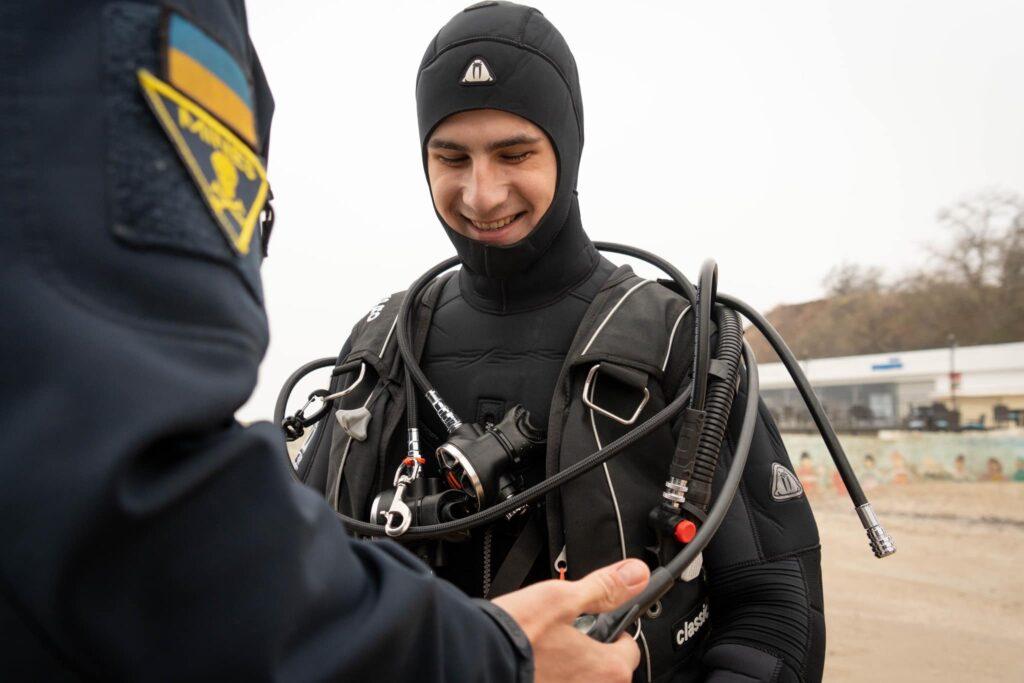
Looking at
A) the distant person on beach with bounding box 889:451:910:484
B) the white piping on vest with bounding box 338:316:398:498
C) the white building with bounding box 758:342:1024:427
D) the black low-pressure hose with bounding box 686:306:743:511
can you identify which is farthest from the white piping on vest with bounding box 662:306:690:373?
the white building with bounding box 758:342:1024:427

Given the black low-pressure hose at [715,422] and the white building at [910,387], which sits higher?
the black low-pressure hose at [715,422]

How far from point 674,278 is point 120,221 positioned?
1561 mm

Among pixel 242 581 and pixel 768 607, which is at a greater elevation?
pixel 242 581

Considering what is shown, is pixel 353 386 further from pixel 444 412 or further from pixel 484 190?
pixel 484 190

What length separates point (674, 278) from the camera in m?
1.94

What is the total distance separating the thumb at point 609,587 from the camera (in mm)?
917

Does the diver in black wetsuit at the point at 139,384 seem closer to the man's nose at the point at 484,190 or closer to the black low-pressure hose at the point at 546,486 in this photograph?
the black low-pressure hose at the point at 546,486

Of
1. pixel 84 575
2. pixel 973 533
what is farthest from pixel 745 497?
pixel 973 533

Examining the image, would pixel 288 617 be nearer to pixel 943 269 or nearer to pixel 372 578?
pixel 372 578

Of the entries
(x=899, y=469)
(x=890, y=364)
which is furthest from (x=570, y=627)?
(x=890, y=364)

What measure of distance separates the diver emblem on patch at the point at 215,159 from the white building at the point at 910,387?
23.7 metres

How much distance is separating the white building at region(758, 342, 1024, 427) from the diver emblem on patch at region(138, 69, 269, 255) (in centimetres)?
2373

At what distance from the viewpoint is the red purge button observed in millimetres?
1492

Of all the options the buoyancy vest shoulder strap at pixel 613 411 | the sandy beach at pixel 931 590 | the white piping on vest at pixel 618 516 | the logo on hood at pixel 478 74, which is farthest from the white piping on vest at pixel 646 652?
the sandy beach at pixel 931 590
